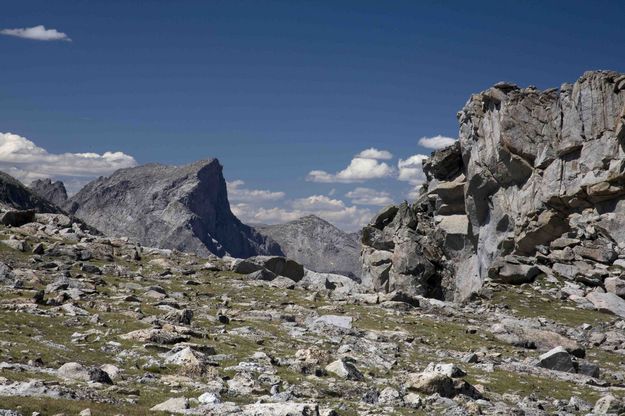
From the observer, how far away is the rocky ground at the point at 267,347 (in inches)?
1030

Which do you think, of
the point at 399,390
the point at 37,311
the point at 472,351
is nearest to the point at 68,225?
the point at 37,311

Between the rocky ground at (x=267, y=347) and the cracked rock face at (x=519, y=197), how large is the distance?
17234 mm

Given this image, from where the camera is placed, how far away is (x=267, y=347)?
3947cm

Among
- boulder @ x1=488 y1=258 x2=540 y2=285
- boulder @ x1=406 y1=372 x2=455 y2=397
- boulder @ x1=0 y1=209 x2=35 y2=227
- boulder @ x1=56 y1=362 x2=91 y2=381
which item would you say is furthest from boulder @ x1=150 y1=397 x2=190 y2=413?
boulder @ x1=0 y1=209 x2=35 y2=227

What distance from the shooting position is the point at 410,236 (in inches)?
5615

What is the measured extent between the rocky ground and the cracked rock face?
17.2 meters

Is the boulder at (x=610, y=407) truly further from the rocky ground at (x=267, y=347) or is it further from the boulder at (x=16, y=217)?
the boulder at (x=16, y=217)

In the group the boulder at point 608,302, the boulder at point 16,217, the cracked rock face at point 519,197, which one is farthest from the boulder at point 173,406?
the boulder at point 16,217

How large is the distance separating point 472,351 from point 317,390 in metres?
21.6

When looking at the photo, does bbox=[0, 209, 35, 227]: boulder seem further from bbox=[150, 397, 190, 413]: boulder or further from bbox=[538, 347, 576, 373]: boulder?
bbox=[538, 347, 576, 373]: boulder

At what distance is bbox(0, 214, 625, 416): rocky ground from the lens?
26.2 metres

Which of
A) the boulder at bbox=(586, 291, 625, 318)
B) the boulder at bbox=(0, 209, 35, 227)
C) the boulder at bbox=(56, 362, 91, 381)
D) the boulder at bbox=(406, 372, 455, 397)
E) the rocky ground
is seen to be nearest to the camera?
the rocky ground

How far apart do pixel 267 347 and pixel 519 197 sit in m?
82.9

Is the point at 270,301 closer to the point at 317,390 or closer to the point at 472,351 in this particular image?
the point at 472,351
